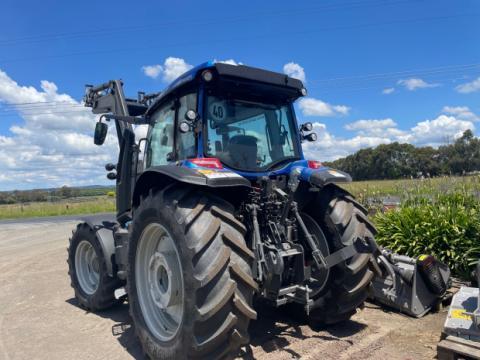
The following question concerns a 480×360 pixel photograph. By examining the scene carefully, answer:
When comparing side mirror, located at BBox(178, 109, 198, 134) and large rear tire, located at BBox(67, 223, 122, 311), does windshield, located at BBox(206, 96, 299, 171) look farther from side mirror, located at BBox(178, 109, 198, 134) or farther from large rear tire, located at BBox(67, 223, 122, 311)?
large rear tire, located at BBox(67, 223, 122, 311)

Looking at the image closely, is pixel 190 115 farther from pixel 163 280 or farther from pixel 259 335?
pixel 259 335

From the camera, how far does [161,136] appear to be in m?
4.81

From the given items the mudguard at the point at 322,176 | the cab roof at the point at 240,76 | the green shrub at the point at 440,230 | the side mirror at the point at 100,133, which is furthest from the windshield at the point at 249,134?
the green shrub at the point at 440,230

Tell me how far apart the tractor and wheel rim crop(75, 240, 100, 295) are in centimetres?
91

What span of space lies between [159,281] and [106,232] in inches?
65.4

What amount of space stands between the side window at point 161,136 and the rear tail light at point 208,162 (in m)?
0.95

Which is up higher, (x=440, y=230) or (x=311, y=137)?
(x=311, y=137)

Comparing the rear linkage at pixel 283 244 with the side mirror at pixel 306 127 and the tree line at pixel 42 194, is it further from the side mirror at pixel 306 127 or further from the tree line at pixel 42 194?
the tree line at pixel 42 194

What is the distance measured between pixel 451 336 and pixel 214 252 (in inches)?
85.9

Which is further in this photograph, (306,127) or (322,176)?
(306,127)

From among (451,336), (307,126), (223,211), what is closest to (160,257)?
(223,211)

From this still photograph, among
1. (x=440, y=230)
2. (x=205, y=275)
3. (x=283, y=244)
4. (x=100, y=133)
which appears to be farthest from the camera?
(x=440, y=230)

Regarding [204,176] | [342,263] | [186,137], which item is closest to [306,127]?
[186,137]

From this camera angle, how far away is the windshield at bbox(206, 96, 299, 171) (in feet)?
12.8
